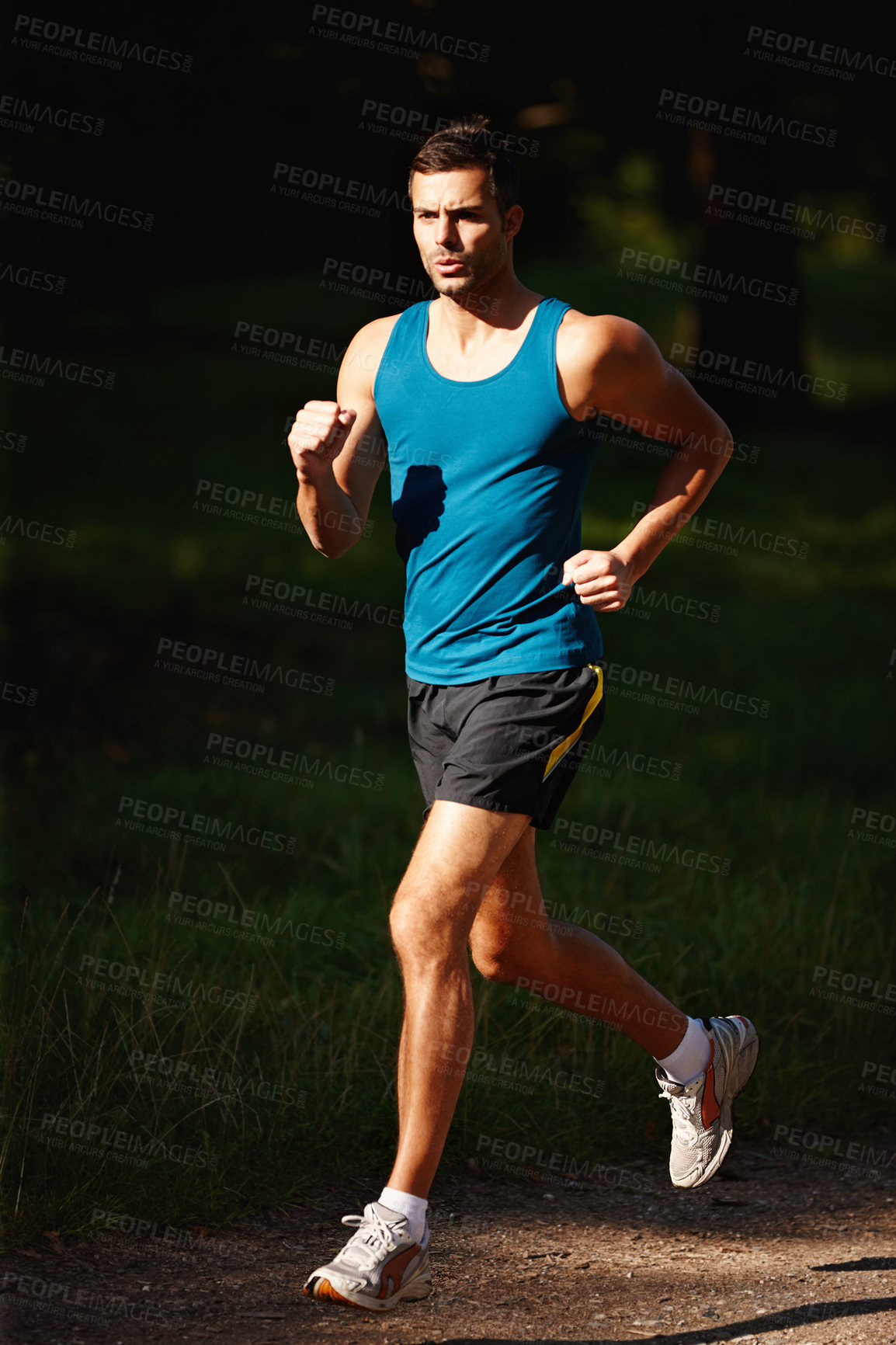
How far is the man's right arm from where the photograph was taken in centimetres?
368

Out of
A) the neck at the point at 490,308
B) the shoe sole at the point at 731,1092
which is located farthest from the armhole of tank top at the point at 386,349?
the shoe sole at the point at 731,1092

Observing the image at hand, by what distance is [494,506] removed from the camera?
3.73 metres

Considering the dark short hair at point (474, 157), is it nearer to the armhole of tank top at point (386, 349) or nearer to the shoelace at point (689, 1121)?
the armhole of tank top at point (386, 349)

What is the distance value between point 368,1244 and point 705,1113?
132 cm

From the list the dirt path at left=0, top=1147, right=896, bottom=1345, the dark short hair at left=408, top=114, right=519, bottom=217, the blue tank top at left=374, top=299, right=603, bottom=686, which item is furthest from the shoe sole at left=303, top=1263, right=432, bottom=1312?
the dark short hair at left=408, top=114, right=519, bottom=217

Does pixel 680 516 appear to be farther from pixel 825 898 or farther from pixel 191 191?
pixel 191 191

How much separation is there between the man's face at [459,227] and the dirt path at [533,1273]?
2.56 m

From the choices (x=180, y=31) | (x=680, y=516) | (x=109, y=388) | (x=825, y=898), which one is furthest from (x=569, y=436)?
(x=109, y=388)

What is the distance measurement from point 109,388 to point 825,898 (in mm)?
14565

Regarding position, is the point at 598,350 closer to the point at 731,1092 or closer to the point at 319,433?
the point at 319,433

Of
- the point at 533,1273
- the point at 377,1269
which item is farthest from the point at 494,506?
the point at 533,1273

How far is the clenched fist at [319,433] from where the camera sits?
3.65m

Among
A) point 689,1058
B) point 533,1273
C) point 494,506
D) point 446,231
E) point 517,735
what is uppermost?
point 446,231

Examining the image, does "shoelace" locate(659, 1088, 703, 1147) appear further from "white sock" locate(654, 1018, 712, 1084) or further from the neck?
the neck
